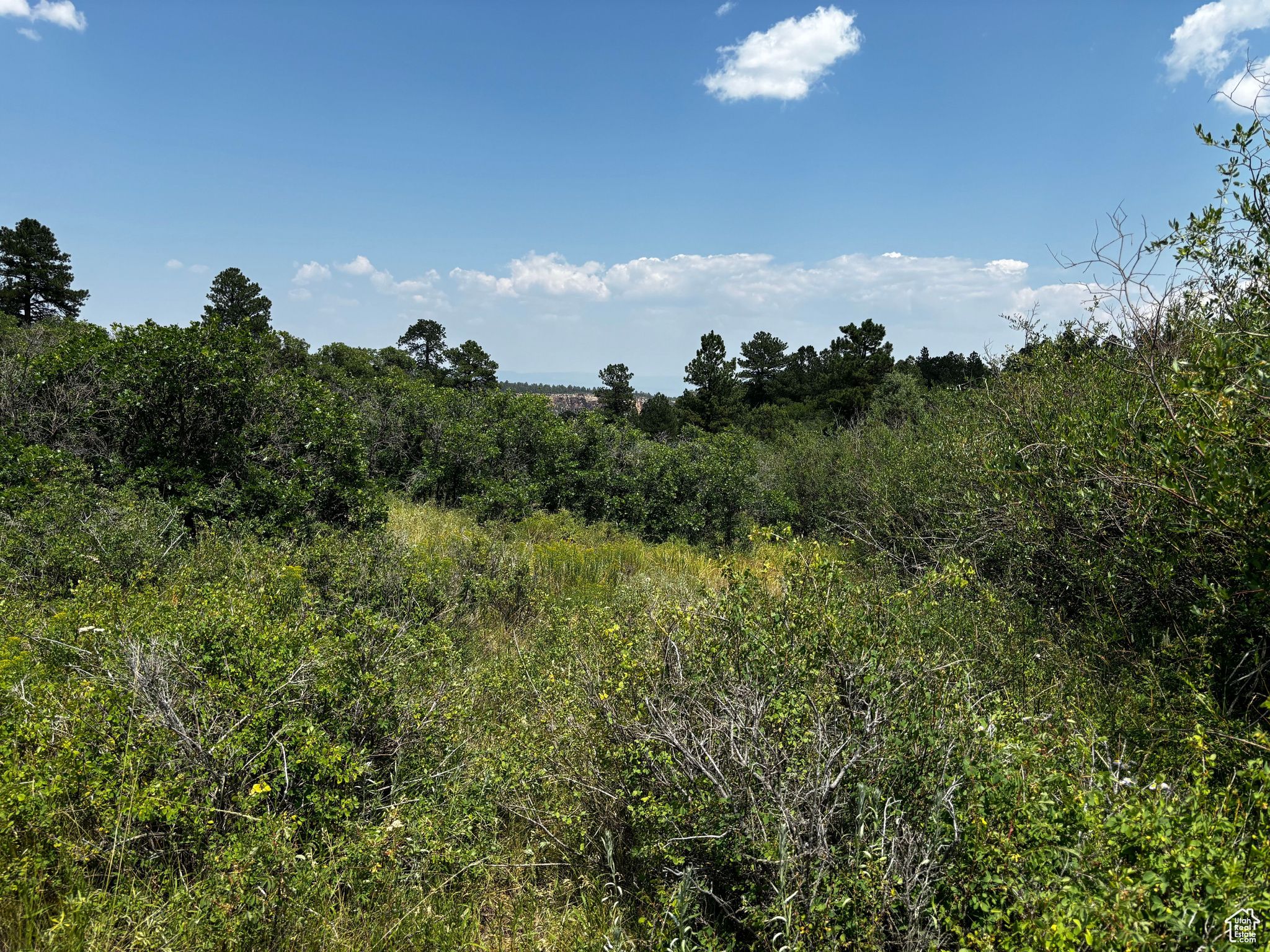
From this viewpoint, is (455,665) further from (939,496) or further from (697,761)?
(939,496)

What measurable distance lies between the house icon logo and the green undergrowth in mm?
34

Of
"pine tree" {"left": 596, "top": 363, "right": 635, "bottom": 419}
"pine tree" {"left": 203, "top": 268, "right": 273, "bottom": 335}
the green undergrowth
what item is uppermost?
"pine tree" {"left": 203, "top": 268, "right": 273, "bottom": 335}

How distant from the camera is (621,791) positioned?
9.42ft

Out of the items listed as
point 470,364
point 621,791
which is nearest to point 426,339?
point 470,364

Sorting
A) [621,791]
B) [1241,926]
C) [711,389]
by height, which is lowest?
[621,791]

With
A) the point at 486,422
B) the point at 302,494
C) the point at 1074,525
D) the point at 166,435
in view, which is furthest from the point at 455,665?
the point at 486,422

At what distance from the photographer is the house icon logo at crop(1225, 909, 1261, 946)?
173 cm

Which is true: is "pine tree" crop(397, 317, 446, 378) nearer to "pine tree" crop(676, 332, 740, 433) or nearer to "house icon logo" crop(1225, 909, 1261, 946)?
"pine tree" crop(676, 332, 740, 433)

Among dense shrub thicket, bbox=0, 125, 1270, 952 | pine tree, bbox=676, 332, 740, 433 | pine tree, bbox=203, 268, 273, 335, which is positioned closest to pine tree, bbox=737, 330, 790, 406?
pine tree, bbox=676, 332, 740, 433

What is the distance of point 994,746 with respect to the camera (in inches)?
94.6

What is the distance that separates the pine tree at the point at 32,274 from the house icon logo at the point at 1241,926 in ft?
151

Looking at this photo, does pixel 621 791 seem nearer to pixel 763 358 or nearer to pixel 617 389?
pixel 617 389

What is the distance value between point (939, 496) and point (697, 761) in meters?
6.60

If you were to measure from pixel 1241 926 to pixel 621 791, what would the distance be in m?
2.12
